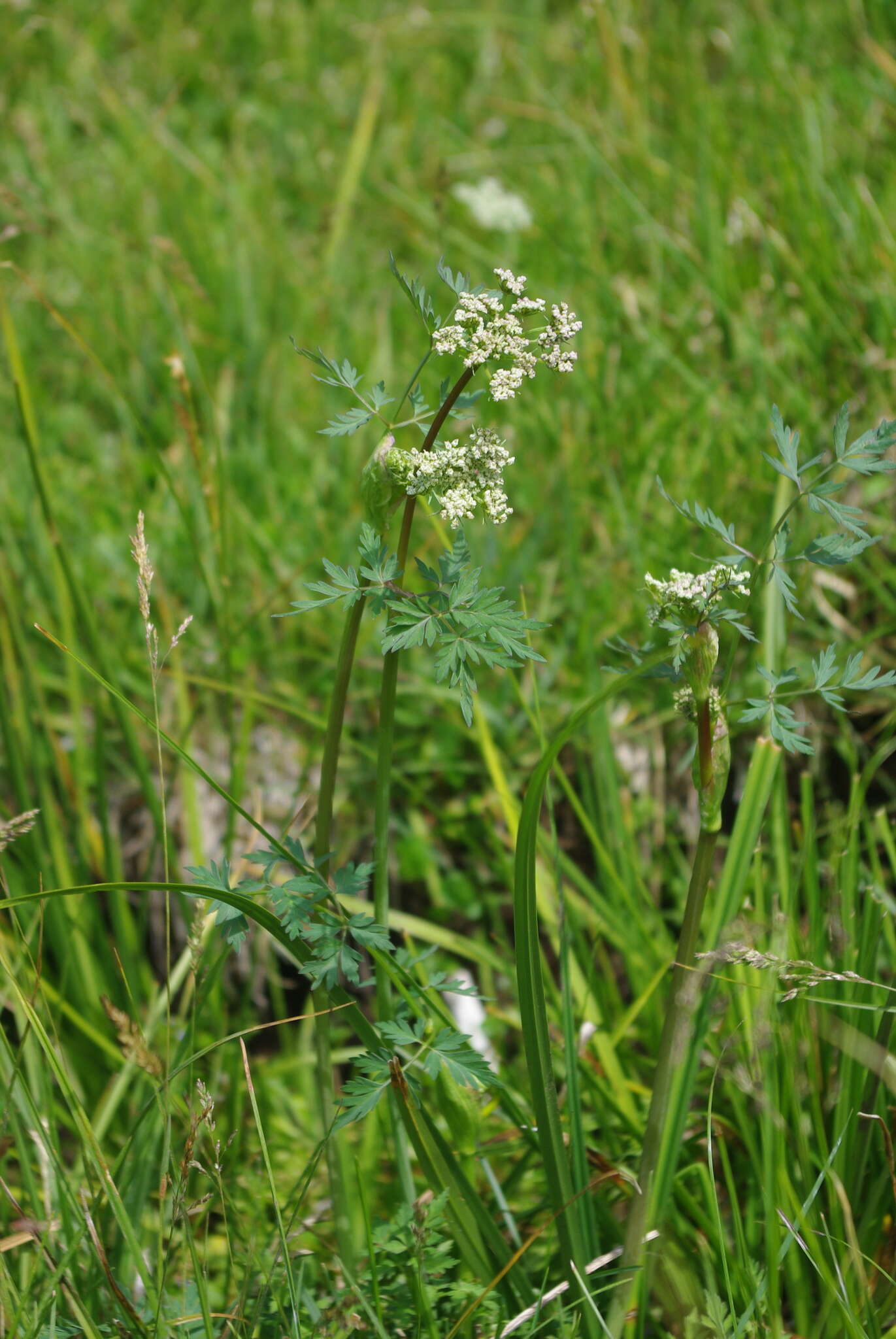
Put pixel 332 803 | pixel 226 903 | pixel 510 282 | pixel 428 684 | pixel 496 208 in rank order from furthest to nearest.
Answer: pixel 496 208 → pixel 428 684 → pixel 332 803 → pixel 226 903 → pixel 510 282

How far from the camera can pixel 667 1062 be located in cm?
106

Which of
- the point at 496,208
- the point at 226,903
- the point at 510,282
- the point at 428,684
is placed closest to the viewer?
the point at 510,282

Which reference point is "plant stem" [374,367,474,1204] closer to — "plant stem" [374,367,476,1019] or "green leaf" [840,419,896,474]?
"plant stem" [374,367,476,1019]

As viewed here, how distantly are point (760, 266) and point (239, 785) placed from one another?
2152mm

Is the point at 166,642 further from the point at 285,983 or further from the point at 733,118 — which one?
the point at 733,118

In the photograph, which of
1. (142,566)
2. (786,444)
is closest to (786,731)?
(786,444)

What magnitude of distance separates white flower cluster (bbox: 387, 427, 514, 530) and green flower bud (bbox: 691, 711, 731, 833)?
29 cm

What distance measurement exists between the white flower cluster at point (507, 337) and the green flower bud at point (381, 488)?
11 cm

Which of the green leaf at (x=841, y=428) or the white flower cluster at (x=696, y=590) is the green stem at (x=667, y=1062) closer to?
the white flower cluster at (x=696, y=590)

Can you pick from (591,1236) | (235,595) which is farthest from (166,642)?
(591,1236)

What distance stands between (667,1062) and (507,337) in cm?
73

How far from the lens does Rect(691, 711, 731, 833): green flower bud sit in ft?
3.17

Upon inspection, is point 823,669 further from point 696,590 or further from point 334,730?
point 334,730

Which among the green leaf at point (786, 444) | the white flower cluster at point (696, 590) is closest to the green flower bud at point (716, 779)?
the white flower cluster at point (696, 590)
